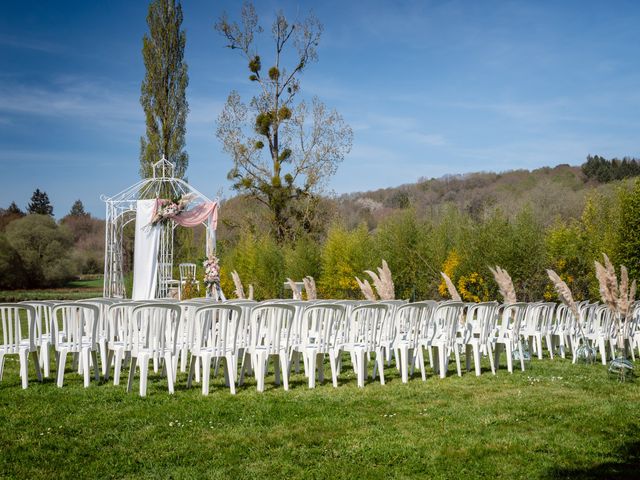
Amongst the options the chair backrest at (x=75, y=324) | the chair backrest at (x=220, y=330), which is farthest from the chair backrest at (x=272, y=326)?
the chair backrest at (x=75, y=324)

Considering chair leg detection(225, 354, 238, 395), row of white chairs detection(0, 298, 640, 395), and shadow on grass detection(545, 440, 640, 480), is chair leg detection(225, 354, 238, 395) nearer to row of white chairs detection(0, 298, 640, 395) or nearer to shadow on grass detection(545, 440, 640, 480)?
row of white chairs detection(0, 298, 640, 395)

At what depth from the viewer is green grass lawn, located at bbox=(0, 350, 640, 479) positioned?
4.17 m

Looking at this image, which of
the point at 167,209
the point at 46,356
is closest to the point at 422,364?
the point at 46,356

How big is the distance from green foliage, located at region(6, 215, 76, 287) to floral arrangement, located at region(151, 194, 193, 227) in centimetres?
2104

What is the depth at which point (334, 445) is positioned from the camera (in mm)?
4688

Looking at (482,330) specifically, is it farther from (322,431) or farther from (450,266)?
(450,266)

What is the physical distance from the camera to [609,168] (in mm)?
44062

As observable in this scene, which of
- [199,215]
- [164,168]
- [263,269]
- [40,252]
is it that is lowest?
[263,269]

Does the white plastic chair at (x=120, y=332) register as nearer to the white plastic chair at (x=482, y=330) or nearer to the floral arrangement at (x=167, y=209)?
the white plastic chair at (x=482, y=330)

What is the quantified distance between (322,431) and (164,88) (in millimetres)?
21789

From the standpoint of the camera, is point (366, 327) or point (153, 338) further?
point (366, 327)

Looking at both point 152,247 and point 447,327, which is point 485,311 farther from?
point 152,247

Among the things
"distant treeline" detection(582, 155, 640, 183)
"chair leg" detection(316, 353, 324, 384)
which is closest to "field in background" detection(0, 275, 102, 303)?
"chair leg" detection(316, 353, 324, 384)

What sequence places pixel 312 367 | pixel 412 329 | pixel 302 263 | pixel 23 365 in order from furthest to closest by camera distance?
pixel 302 263 < pixel 412 329 < pixel 312 367 < pixel 23 365
